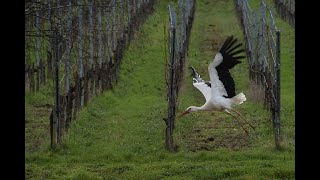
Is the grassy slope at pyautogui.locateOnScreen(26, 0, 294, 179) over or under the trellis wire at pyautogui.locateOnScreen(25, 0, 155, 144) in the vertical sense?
under

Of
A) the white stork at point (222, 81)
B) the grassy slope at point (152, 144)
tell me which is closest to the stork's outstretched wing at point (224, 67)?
the white stork at point (222, 81)

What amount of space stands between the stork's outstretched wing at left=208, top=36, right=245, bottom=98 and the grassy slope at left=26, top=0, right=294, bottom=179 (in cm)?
118

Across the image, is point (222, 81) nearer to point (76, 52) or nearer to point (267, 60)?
point (267, 60)

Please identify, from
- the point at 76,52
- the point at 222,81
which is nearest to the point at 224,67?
the point at 222,81

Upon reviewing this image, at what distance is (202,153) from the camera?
464 inches

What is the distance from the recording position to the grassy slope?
10484 mm

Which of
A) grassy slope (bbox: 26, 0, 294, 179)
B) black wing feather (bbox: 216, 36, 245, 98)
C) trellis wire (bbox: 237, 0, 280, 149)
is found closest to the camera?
black wing feather (bbox: 216, 36, 245, 98)

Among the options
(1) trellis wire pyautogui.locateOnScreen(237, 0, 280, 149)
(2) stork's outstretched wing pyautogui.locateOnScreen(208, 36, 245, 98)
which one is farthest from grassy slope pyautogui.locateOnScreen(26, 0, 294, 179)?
(2) stork's outstretched wing pyautogui.locateOnScreen(208, 36, 245, 98)

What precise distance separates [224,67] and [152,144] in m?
3.19

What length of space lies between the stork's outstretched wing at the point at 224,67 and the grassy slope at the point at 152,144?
46.6 inches

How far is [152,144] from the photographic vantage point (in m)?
12.7

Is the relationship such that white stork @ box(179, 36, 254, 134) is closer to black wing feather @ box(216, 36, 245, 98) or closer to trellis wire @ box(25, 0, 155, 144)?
black wing feather @ box(216, 36, 245, 98)
